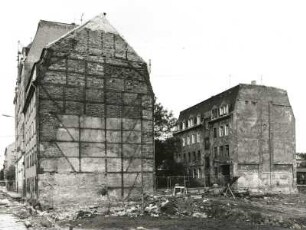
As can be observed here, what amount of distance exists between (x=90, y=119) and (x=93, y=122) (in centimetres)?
30

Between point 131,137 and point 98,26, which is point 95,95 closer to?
point 131,137

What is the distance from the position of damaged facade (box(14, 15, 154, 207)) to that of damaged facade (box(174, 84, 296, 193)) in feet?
54.4

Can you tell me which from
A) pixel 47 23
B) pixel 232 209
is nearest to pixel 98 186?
pixel 232 209

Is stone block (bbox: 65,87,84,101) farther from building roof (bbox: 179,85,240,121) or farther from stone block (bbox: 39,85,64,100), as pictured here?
building roof (bbox: 179,85,240,121)

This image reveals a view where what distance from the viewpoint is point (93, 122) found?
2980 centimetres

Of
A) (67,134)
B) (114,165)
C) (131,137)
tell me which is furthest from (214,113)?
(67,134)

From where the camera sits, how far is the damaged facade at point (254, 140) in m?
45.5

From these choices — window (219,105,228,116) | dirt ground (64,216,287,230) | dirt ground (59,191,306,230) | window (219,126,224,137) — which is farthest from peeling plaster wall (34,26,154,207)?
window (219,126,224,137)

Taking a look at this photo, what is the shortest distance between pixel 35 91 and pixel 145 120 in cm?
827

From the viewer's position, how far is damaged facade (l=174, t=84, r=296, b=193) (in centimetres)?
4550

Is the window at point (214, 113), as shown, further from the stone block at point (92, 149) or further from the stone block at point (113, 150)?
the stone block at point (92, 149)

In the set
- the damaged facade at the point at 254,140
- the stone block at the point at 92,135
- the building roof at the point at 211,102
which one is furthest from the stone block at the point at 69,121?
the building roof at the point at 211,102

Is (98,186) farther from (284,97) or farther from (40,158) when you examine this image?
(284,97)

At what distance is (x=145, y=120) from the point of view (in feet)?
105
